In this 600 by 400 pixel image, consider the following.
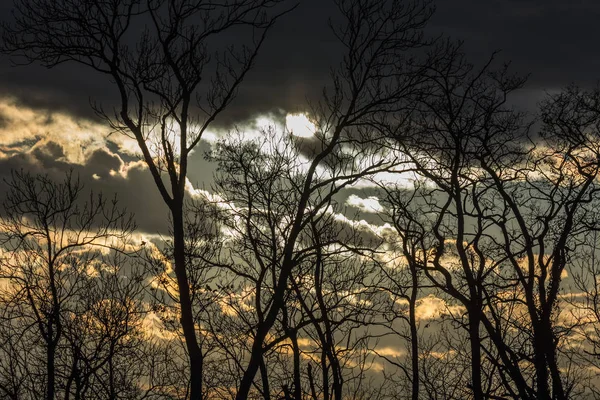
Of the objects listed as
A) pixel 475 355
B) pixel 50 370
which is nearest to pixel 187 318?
pixel 475 355

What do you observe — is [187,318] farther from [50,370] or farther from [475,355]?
[50,370]

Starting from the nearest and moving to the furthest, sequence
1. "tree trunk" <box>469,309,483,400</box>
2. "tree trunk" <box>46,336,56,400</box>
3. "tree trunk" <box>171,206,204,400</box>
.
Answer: "tree trunk" <box>171,206,204,400</box>, "tree trunk" <box>469,309,483,400</box>, "tree trunk" <box>46,336,56,400</box>

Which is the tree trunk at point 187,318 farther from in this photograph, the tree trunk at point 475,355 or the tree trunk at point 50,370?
the tree trunk at point 50,370

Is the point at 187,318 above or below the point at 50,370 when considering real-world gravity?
above

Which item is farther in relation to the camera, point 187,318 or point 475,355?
point 475,355

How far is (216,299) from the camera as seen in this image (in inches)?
883

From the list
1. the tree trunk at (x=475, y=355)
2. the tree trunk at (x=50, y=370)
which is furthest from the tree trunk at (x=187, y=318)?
the tree trunk at (x=50, y=370)

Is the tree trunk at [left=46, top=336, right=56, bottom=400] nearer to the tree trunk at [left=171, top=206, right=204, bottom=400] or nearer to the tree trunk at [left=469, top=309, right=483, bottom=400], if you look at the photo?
the tree trunk at [left=171, top=206, right=204, bottom=400]

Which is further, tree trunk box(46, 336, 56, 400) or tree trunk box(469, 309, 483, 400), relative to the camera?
tree trunk box(46, 336, 56, 400)

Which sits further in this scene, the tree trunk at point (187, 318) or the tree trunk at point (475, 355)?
the tree trunk at point (475, 355)

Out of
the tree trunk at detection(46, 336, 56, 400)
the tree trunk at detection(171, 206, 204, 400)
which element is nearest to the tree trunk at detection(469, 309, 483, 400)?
the tree trunk at detection(171, 206, 204, 400)

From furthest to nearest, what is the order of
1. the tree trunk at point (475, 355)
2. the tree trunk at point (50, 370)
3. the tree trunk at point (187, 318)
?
the tree trunk at point (50, 370) < the tree trunk at point (475, 355) < the tree trunk at point (187, 318)

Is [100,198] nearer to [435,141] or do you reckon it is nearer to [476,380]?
[435,141]

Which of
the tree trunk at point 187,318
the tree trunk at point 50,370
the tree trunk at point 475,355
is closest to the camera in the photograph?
the tree trunk at point 187,318
